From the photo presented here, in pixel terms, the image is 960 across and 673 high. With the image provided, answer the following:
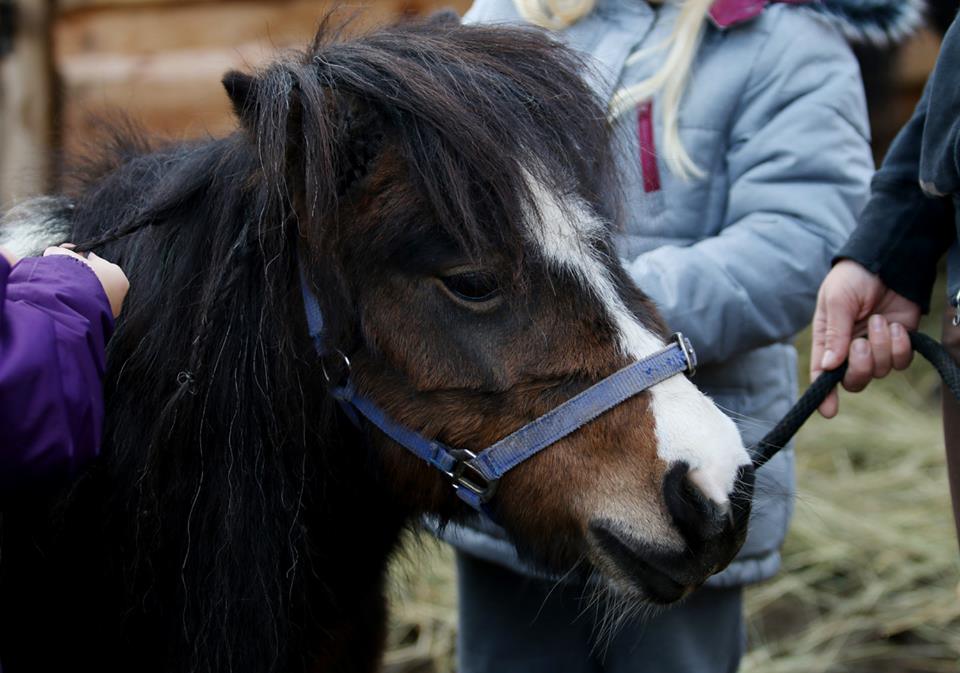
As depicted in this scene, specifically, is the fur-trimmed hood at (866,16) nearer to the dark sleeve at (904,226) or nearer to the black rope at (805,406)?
the dark sleeve at (904,226)

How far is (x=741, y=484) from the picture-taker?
1.67 metres

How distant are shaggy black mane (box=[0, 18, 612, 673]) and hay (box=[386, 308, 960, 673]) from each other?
1359 millimetres

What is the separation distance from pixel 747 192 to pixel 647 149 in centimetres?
22

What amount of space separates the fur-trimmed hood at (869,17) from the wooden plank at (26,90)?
429 cm

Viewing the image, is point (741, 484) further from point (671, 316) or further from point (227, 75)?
point (227, 75)

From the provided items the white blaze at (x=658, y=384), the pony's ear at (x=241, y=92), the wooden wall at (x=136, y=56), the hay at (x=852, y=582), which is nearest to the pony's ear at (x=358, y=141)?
the pony's ear at (x=241, y=92)

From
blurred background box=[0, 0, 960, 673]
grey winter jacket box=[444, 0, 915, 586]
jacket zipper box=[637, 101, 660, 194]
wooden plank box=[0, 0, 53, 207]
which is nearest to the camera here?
grey winter jacket box=[444, 0, 915, 586]

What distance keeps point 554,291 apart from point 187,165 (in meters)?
0.72

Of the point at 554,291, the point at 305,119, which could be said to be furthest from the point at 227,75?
the point at 554,291

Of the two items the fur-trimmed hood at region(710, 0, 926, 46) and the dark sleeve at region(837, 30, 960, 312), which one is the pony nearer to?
the dark sleeve at region(837, 30, 960, 312)

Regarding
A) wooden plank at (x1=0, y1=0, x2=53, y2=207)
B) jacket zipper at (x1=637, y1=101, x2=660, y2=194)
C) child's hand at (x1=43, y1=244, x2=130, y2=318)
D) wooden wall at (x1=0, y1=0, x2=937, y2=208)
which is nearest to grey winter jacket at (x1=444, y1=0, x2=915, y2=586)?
jacket zipper at (x1=637, y1=101, x2=660, y2=194)

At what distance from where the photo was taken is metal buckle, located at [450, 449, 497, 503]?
5.68 ft

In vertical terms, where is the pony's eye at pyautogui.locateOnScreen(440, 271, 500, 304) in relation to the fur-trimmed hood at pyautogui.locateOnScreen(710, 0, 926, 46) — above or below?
below

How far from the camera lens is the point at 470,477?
1.75 meters
